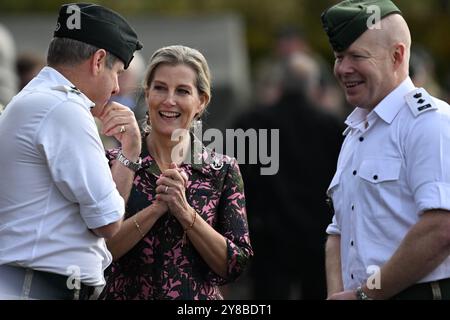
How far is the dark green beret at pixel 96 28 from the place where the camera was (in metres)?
4.62

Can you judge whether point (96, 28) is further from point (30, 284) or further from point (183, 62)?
point (30, 284)

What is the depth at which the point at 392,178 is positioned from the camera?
457 centimetres

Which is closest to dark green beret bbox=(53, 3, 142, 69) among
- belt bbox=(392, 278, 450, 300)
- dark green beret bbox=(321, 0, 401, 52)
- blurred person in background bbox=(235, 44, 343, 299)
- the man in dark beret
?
the man in dark beret

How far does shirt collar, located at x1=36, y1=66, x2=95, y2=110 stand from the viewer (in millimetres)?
4555

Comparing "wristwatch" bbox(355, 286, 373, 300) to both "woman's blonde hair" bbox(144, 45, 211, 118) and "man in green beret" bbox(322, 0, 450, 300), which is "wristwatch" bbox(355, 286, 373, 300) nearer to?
"man in green beret" bbox(322, 0, 450, 300)

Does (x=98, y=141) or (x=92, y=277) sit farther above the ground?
(x=98, y=141)

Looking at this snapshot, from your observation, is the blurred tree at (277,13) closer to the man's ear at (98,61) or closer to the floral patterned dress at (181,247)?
the floral patterned dress at (181,247)

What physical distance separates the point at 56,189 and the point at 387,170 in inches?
56.8

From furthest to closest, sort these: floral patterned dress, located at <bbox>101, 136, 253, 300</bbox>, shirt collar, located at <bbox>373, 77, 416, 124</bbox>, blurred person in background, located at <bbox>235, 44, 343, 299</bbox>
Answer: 1. blurred person in background, located at <bbox>235, 44, 343, 299</bbox>
2. floral patterned dress, located at <bbox>101, 136, 253, 300</bbox>
3. shirt collar, located at <bbox>373, 77, 416, 124</bbox>

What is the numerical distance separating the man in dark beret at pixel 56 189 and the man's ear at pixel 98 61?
0.05ft
